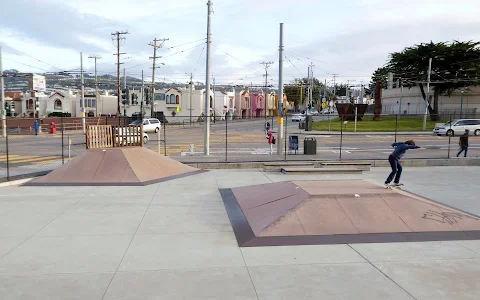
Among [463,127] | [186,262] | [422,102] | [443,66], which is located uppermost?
[443,66]

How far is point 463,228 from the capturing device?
7988 millimetres

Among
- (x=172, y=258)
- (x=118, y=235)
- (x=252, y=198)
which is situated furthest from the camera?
(x=252, y=198)

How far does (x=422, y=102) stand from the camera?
65.6 m

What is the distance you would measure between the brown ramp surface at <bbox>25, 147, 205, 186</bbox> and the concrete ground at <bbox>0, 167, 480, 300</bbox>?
3292 mm

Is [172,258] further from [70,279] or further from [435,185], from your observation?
[435,185]

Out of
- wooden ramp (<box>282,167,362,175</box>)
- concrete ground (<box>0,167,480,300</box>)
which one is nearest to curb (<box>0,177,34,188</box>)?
concrete ground (<box>0,167,480,300</box>)

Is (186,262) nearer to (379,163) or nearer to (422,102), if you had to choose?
(379,163)

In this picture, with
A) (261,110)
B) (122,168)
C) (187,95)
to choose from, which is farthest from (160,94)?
(122,168)

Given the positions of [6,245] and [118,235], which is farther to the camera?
[118,235]

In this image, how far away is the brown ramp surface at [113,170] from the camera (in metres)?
13.5

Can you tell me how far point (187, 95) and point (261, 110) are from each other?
38.4 meters

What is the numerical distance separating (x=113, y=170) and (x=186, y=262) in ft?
28.8

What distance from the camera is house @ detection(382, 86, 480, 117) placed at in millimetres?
61188

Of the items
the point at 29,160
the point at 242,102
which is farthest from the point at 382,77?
the point at 29,160
